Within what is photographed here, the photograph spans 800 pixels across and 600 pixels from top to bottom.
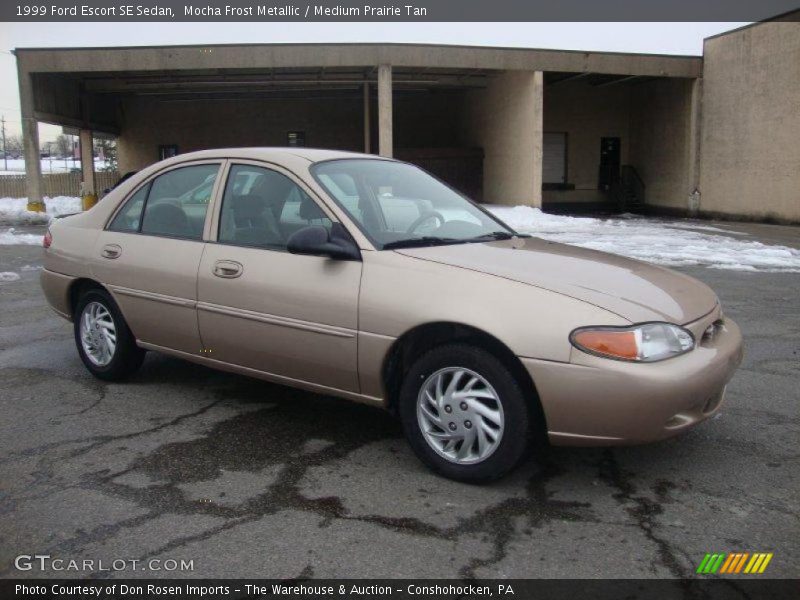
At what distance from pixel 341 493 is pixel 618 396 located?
135 cm

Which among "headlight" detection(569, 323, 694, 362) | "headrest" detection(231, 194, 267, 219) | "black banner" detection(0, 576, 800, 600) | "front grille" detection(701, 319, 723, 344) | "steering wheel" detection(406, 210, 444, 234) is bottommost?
"black banner" detection(0, 576, 800, 600)

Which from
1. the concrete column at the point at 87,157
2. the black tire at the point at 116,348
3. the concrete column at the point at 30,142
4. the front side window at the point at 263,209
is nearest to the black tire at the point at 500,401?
the front side window at the point at 263,209

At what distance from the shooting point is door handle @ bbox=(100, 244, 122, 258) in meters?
4.94

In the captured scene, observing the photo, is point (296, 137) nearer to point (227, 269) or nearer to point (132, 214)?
point (132, 214)

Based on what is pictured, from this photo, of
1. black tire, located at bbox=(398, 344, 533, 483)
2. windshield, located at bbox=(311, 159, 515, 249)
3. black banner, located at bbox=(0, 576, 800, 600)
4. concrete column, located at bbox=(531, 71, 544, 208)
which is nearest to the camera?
black banner, located at bbox=(0, 576, 800, 600)

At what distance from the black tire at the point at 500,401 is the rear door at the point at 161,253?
5.18ft

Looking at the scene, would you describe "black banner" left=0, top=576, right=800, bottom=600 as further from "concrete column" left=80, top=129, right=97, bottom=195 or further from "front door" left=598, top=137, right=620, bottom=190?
"concrete column" left=80, top=129, right=97, bottom=195

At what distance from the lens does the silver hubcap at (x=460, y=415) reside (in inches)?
134

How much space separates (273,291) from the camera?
403cm

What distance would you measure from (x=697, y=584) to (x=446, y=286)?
1635mm

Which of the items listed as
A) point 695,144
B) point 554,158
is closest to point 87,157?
point 554,158

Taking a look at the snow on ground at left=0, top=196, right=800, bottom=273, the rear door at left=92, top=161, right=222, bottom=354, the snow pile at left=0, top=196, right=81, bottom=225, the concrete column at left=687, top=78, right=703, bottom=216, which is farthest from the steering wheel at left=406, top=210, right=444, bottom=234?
the concrete column at left=687, top=78, right=703, bottom=216

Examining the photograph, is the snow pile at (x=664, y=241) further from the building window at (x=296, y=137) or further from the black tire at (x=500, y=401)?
the building window at (x=296, y=137)

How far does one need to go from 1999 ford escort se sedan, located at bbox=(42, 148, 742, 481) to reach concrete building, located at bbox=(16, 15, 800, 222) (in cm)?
1580
